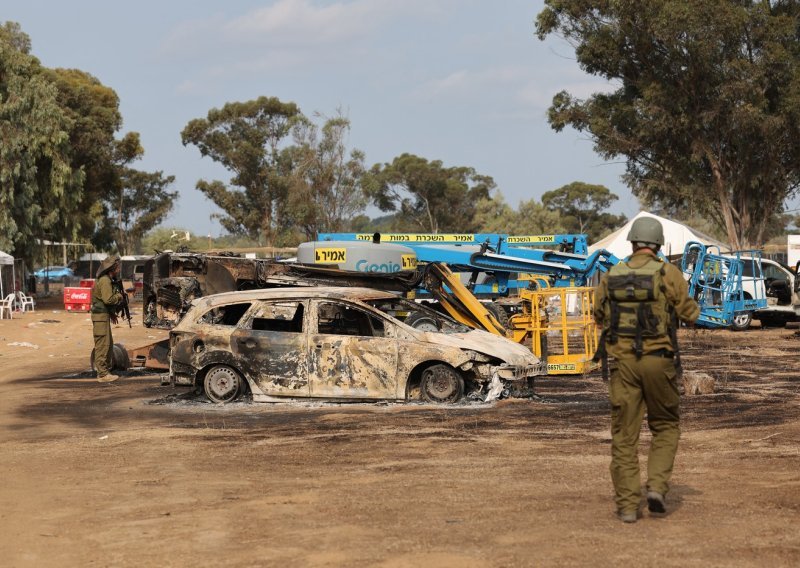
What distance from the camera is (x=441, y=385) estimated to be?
1290 cm

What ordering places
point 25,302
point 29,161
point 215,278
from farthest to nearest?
point 29,161 < point 25,302 < point 215,278

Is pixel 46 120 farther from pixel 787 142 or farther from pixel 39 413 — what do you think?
pixel 39 413

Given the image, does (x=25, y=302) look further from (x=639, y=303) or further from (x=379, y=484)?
(x=639, y=303)

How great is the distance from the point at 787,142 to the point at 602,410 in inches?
1278

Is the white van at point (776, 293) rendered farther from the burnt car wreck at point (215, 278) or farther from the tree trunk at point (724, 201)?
the burnt car wreck at point (215, 278)

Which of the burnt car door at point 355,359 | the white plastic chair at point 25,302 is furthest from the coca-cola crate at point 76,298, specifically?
the burnt car door at point 355,359

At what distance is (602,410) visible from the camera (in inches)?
492

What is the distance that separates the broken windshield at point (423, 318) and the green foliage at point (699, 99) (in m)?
28.4

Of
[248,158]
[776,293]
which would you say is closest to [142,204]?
[248,158]

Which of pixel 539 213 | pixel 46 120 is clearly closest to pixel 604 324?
pixel 46 120

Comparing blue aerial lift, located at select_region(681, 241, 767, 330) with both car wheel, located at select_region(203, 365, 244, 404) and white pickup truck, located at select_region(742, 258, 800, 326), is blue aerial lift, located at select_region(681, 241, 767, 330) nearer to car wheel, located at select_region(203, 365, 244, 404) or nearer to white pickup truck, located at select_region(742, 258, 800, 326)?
white pickup truck, located at select_region(742, 258, 800, 326)

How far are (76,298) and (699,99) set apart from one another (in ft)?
80.6

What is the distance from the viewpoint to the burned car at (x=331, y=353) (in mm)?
12898


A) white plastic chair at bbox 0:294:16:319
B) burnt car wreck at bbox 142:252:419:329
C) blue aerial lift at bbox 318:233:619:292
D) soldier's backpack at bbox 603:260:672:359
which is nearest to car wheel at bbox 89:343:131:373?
burnt car wreck at bbox 142:252:419:329
